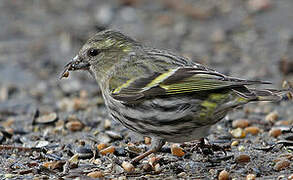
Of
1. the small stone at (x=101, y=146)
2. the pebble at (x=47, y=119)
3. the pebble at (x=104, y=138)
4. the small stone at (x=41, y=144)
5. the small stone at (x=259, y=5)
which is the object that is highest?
the small stone at (x=259, y=5)

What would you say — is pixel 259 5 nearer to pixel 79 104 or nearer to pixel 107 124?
pixel 79 104

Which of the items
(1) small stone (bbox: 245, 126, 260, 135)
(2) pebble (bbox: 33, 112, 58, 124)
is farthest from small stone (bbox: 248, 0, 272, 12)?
(2) pebble (bbox: 33, 112, 58, 124)

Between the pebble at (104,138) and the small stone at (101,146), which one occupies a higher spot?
the pebble at (104,138)

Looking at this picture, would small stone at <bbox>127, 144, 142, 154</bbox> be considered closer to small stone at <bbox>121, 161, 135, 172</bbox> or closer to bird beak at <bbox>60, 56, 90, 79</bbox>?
small stone at <bbox>121, 161, 135, 172</bbox>

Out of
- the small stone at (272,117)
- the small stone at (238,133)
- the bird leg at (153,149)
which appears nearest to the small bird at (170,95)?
the bird leg at (153,149)

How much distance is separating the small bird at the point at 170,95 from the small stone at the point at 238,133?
125 centimetres

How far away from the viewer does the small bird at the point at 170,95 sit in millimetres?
5121

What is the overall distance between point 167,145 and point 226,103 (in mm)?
1254

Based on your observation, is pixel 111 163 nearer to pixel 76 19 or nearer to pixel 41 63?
pixel 41 63

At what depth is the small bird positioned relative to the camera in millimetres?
5121

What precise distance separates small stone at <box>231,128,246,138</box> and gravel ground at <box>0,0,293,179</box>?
3cm

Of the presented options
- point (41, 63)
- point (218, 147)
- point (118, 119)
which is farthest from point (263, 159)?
point (41, 63)

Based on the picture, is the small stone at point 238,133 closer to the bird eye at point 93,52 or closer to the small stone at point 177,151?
the small stone at point 177,151

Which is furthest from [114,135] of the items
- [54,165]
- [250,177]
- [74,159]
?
[250,177]
